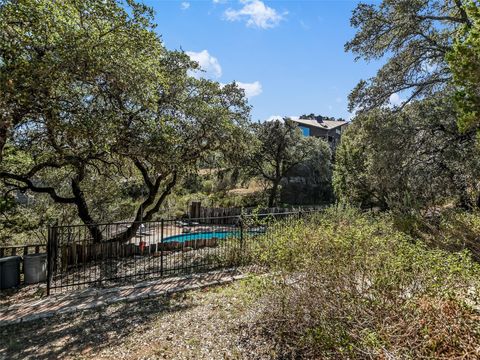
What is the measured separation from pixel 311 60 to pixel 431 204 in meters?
6.49

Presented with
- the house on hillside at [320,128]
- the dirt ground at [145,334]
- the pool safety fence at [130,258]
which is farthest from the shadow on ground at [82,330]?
the house on hillside at [320,128]

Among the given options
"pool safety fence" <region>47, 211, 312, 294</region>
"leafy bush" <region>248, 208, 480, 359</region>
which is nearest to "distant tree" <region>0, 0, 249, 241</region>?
"pool safety fence" <region>47, 211, 312, 294</region>

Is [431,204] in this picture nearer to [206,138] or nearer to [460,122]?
[460,122]

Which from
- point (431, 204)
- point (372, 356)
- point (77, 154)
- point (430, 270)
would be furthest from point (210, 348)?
point (431, 204)

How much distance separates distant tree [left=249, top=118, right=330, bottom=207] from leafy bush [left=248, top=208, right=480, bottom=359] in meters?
14.9

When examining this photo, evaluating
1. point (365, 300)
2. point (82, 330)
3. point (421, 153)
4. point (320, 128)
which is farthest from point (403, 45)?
point (320, 128)

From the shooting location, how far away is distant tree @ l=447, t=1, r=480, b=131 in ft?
13.4

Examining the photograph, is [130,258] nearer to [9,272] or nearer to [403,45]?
[9,272]

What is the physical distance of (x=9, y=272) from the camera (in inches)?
275

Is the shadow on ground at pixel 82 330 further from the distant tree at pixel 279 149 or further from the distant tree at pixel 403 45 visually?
the distant tree at pixel 279 149

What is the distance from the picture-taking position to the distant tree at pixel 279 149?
61.9ft

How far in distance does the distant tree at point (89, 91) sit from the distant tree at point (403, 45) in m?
5.33

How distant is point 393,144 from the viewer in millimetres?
9984

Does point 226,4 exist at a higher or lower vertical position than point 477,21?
higher
